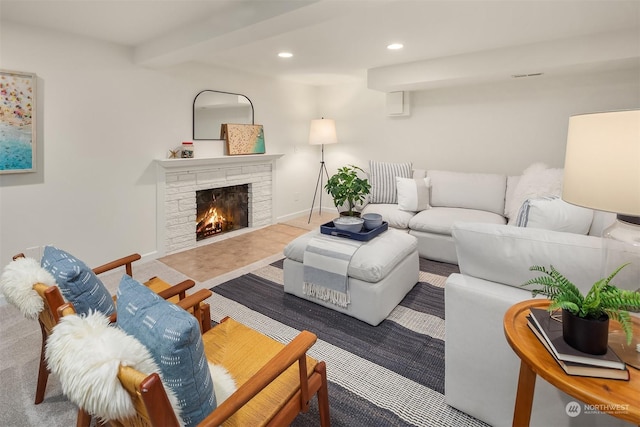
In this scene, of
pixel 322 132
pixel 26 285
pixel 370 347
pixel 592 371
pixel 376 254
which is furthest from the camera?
pixel 322 132

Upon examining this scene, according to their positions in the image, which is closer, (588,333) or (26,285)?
(588,333)

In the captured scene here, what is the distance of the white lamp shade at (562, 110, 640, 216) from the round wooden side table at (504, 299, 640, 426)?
444mm

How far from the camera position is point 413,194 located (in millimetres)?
4098

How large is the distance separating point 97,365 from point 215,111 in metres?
4.01

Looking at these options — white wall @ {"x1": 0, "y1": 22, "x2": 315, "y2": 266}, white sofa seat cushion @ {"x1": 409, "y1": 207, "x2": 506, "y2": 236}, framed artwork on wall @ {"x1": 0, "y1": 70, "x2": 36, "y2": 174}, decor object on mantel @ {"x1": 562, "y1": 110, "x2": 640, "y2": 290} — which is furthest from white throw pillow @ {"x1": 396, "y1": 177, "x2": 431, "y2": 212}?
framed artwork on wall @ {"x1": 0, "y1": 70, "x2": 36, "y2": 174}

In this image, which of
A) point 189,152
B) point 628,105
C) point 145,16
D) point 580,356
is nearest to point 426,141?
point 628,105

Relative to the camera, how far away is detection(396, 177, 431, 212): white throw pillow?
161 inches

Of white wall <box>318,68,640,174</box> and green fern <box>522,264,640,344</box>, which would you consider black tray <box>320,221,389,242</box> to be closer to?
green fern <box>522,264,640,344</box>

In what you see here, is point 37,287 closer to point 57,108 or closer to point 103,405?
point 103,405

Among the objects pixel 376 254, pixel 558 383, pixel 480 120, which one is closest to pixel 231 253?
pixel 376 254

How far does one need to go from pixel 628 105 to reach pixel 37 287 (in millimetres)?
5195

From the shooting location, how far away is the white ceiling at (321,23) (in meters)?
2.34

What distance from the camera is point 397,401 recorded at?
171 centimetres

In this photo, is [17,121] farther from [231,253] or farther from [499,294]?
[499,294]
